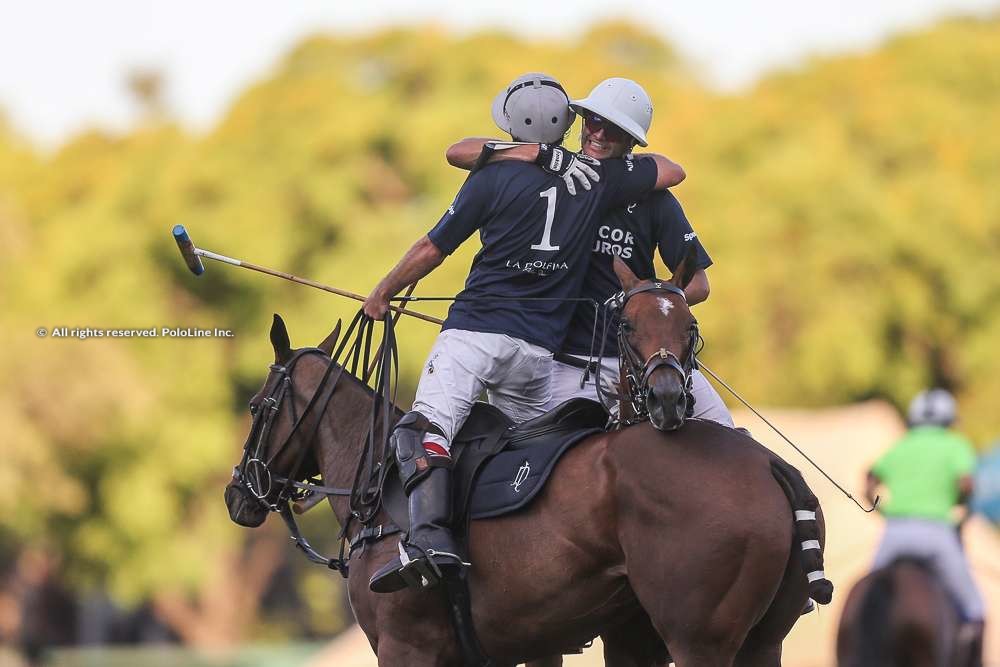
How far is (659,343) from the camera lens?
21.9ft

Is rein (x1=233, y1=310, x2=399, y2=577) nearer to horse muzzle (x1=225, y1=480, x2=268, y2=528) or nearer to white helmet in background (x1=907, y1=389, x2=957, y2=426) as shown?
horse muzzle (x1=225, y1=480, x2=268, y2=528)

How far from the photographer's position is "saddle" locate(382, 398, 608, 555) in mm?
7035

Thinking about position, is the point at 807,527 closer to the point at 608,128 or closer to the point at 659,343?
the point at 659,343

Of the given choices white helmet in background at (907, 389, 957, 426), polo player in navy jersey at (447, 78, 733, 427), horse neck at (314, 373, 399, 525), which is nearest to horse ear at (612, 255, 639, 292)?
polo player in navy jersey at (447, 78, 733, 427)

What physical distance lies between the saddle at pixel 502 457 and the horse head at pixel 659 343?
413mm

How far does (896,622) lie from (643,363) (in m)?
4.51

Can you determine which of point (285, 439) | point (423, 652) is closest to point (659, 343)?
point (423, 652)

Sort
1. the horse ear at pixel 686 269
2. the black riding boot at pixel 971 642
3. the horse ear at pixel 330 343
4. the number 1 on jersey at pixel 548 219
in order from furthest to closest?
the black riding boot at pixel 971 642 → the horse ear at pixel 330 343 → the number 1 on jersey at pixel 548 219 → the horse ear at pixel 686 269

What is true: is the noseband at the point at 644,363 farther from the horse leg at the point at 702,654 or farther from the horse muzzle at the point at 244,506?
the horse muzzle at the point at 244,506

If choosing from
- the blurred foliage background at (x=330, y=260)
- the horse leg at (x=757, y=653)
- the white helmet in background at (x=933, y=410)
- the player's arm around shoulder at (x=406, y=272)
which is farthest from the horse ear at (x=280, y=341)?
the blurred foliage background at (x=330, y=260)

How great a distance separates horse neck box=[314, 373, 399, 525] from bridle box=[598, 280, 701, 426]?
5.09ft

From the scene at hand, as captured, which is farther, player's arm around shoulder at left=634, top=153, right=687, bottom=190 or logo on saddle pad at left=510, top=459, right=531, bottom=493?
player's arm around shoulder at left=634, top=153, right=687, bottom=190

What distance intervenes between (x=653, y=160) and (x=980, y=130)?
30.4 metres

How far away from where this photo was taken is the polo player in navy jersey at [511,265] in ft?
24.4
